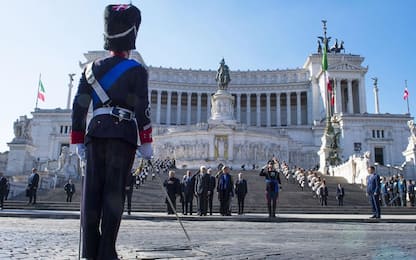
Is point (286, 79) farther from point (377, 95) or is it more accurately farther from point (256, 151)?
point (256, 151)

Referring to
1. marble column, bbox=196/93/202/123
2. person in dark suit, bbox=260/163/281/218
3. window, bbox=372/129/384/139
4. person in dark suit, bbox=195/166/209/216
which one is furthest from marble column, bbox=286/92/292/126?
person in dark suit, bbox=260/163/281/218

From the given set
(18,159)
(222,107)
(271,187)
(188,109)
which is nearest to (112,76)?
(271,187)

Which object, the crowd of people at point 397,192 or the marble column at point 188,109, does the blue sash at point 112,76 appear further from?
the marble column at point 188,109

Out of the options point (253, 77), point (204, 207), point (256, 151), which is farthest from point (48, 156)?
point (204, 207)

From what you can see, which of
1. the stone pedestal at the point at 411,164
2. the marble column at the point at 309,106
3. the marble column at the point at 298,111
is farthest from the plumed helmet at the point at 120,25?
the marble column at the point at 298,111

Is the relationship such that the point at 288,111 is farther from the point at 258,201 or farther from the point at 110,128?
the point at 110,128

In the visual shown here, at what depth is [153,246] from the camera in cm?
602

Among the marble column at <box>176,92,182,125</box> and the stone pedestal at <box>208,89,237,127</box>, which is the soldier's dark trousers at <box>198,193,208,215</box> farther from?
the marble column at <box>176,92,182,125</box>

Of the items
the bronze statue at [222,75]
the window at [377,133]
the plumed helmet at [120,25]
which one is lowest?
the plumed helmet at [120,25]

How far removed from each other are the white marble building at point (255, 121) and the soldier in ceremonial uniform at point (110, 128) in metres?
36.8

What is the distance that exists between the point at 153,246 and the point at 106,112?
104 inches

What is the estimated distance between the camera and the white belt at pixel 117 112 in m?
4.36

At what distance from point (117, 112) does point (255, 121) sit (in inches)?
3332

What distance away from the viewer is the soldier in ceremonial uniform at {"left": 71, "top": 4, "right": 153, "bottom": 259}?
13.7ft
